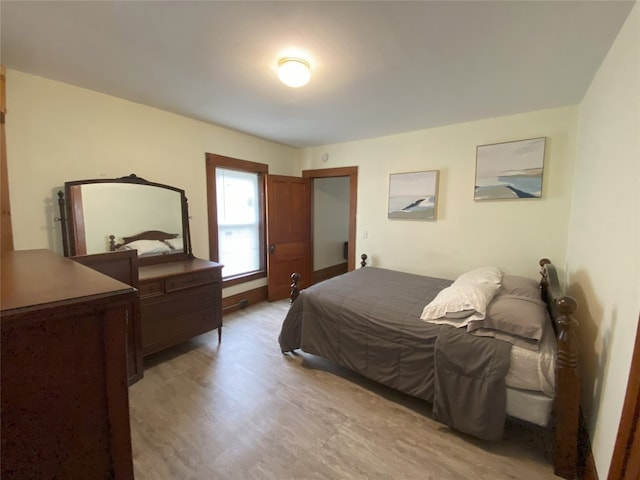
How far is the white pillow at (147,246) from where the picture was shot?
107 inches

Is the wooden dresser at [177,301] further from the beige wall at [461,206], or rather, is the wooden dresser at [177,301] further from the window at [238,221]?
the beige wall at [461,206]

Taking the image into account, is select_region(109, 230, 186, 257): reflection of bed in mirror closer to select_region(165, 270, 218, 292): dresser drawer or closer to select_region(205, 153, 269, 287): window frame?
select_region(205, 153, 269, 287): window frame

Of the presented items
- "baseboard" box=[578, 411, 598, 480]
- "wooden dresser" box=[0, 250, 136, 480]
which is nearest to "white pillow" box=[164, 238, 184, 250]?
"wooden dresser" box=[0, 250, 136, 480]

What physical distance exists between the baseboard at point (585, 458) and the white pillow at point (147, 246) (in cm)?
365

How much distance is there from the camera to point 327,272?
5520 millimetres

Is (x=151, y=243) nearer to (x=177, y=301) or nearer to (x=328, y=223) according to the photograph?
(x=177, y=301)

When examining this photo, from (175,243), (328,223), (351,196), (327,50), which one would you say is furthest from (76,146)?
(328,223)

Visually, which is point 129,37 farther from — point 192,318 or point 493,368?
point 493,368

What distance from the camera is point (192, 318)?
267 cm

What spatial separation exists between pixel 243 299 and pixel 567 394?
3469 millimetres

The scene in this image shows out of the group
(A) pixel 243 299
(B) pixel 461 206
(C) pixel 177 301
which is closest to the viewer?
(C) pixel 177 301

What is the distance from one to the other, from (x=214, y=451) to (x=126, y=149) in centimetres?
274

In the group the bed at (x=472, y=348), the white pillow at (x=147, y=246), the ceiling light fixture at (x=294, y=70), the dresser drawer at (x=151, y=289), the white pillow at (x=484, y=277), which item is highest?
the ceiling light fixture at (x=294, y=70)

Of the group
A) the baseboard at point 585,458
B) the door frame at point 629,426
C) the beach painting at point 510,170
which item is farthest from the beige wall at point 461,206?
the door frame at point 629,426
